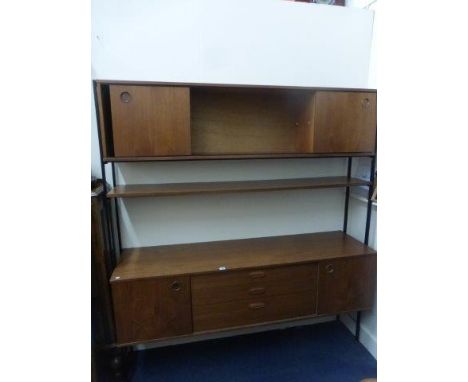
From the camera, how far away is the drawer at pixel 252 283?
4.89 ft

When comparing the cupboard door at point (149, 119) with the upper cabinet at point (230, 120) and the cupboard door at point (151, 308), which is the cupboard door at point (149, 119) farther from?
the cupboard door at point (151, 308)

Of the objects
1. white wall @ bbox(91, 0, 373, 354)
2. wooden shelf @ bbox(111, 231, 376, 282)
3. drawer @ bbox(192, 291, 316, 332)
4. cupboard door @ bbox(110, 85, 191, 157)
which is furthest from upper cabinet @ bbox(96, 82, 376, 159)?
drawer @ bbox(192, 291, 316, 332)

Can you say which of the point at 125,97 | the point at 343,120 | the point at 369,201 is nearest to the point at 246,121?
the point at 343,120

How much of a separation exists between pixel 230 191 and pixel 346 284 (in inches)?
35.5

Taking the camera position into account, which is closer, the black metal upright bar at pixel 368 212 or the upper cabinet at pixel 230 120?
the upper cabinet at pixel 230 120

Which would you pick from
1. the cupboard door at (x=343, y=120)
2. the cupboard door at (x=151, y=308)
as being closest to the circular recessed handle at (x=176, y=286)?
the cupboard door at (x=151, y=308)

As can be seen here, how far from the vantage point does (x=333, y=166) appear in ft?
6.44

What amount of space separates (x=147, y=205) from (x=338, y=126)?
122 cm

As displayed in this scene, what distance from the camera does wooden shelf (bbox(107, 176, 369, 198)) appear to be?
4.81 ft

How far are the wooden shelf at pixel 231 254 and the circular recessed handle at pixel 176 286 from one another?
0.05 metres

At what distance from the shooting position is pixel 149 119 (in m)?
1.37

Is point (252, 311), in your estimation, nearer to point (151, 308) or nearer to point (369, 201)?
point (151, 308)
